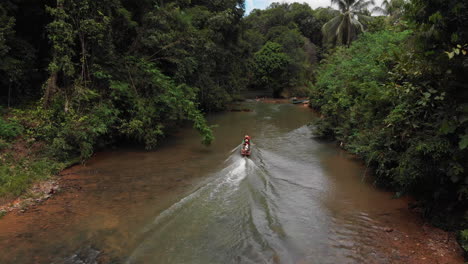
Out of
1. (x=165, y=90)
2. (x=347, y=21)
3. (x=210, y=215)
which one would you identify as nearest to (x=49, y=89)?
(x=165, y=90)

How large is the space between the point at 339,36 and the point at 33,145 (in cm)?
2554

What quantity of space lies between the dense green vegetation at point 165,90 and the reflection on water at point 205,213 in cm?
109

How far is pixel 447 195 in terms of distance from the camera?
19.7ft

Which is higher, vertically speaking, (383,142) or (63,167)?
(383,142)

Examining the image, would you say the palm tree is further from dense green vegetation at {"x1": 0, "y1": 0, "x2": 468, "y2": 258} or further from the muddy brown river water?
the muddy brown river water

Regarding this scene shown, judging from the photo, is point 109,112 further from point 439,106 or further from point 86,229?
point 439,106

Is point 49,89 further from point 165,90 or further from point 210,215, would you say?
point 210,215

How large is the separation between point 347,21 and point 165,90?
2153 cm

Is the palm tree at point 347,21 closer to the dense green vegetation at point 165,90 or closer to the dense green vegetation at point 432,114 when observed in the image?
the dense green vegetation at point 165,90

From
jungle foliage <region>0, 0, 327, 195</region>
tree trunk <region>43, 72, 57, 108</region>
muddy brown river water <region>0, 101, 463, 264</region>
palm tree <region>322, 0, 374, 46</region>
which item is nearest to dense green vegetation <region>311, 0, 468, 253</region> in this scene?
muddy brown river water <region>0, 101, 463, 264</region>

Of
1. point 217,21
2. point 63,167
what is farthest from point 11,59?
point 217,21

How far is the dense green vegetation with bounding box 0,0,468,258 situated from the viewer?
5.31m

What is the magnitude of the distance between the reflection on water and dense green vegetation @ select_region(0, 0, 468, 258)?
109 centimetres

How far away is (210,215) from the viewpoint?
7082 mm
